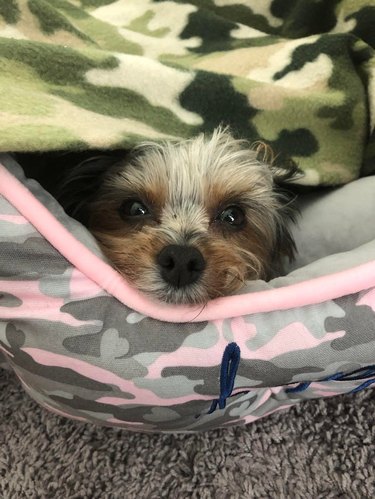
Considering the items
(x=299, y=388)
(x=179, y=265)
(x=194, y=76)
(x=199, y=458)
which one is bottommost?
(x=199, y=458)

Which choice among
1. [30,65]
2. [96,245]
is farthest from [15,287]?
[30,65]

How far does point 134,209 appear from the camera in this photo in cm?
133

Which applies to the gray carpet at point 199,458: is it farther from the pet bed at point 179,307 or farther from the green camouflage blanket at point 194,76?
the green camouflage blanket at point 194,76

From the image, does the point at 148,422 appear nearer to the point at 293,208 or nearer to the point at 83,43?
the point at 293,208

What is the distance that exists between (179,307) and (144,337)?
91 mm

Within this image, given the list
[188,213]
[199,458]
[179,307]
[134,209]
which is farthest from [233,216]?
[199,458]

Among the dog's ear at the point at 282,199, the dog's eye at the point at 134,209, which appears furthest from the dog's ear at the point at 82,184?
the dog's ear at the point at 282,199

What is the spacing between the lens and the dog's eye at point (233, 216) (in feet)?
4.44

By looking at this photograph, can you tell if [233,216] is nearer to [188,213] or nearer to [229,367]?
[188,213]

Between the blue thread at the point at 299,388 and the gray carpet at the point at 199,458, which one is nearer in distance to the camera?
the blue thread at the point at 299,388

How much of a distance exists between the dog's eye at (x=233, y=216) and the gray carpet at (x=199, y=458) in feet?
1.76

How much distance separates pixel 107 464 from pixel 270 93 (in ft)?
3.52

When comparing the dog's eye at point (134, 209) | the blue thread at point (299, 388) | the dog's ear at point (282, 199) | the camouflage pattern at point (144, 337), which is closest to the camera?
the camouflage pattern at point (144, 337)

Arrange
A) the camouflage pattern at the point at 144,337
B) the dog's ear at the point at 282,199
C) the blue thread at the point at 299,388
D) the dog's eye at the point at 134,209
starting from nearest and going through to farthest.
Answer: the camouflage pattern at the point at 144,337, the blue thread at the point at 299,388, the dog's eye at the point at 134,209, the dog's ear at the point at 282,199
